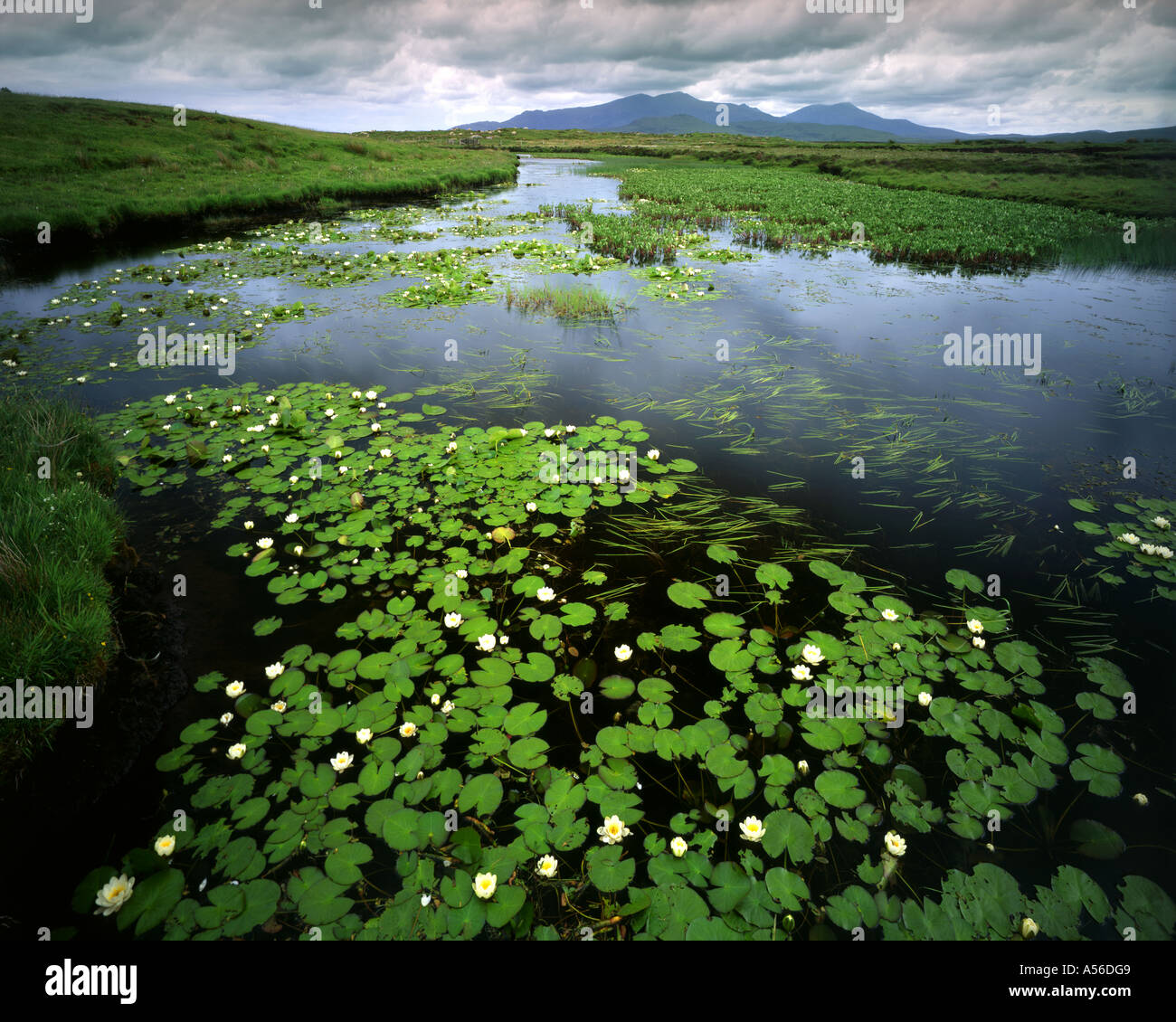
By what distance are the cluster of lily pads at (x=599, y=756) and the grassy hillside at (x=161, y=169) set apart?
19251mm

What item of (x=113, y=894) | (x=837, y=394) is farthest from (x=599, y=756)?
(x=837, y=394)

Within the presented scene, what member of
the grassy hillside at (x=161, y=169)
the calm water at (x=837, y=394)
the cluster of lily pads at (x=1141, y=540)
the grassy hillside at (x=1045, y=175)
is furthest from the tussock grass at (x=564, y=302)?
the grassy hillside at (x=1045, y=175)

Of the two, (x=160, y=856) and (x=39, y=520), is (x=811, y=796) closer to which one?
(x=160, y=856)

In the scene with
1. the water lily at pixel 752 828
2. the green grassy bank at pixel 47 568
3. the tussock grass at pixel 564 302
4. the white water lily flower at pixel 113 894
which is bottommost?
the white water lily flower at pixel 113 894

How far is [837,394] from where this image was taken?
24.7 feet

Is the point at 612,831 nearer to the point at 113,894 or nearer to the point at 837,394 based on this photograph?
the point at 113,894

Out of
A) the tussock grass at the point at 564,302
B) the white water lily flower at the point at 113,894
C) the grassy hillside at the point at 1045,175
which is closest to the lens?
the white water lily flower at the point at 113,894

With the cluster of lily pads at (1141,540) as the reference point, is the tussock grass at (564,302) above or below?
above

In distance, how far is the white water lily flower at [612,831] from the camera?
2479 millimetres

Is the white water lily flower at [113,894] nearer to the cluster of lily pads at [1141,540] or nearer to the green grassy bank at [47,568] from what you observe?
the green grassy bank at [47,568]

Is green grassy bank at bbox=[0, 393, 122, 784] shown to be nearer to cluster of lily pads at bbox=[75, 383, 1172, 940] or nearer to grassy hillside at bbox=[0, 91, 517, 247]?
cluster of lily pads at bbox=[75, 383, 1172, 940]

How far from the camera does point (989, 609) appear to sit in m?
3.88

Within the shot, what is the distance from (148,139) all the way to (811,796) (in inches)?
1654
